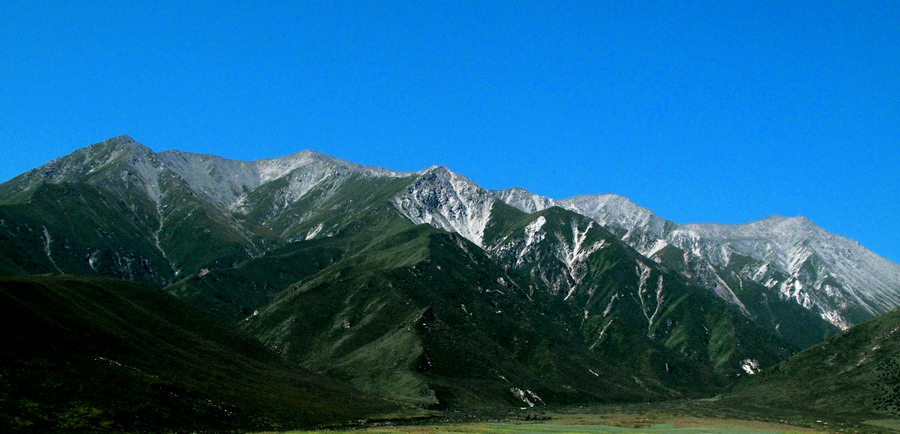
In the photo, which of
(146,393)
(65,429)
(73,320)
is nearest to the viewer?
(65,429)

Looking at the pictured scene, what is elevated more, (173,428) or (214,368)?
(214,368)

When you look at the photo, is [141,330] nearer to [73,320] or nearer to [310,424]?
[73,320]

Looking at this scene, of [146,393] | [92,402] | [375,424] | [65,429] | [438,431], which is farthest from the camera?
[375,424]

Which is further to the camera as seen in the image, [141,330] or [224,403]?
[141,330]

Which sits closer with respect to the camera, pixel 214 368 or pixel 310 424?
pixel 310 424

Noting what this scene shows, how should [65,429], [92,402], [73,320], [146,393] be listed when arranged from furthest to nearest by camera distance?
[73,320], [146,393], [92,402], [65,429]

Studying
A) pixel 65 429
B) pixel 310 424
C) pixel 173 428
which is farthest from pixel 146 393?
pixel 310 424

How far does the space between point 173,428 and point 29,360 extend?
28.9m

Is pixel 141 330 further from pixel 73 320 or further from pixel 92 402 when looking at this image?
pixel 92 402

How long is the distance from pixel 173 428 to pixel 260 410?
38.9m

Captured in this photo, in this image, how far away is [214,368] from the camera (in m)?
199

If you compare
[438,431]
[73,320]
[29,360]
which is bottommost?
[438,431]

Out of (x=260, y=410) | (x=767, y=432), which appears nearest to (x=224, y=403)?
(x=260, y=410)

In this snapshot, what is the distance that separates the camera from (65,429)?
353 feet
